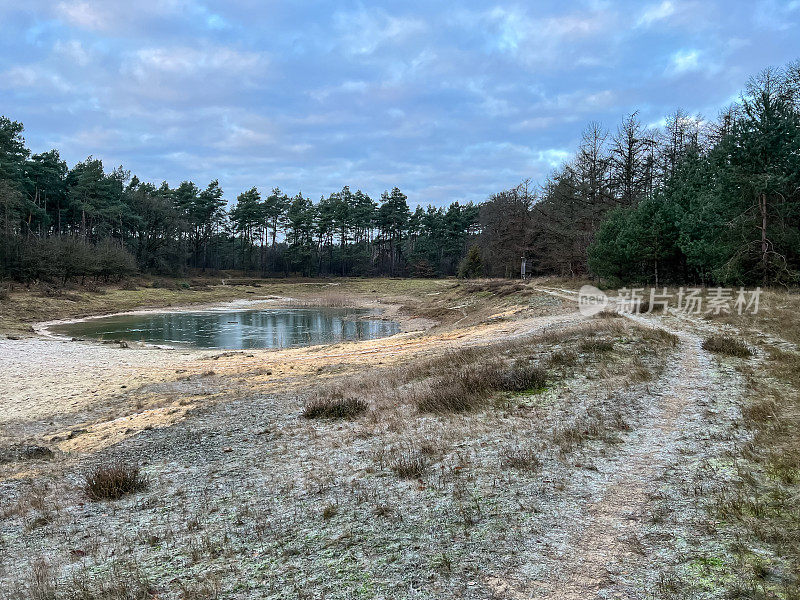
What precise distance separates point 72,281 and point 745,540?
62.4 metres

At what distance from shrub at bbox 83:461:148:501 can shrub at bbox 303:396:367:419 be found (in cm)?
369

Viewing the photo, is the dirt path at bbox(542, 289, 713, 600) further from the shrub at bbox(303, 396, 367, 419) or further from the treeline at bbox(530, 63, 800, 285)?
the treeline at bbox(530, 63, 800, 285)

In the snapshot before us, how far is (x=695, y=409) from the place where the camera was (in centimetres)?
870

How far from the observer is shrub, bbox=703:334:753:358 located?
1364 cm

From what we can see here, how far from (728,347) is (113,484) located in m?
16.2

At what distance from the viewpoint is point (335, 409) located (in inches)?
409

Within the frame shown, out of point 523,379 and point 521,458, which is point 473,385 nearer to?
point 523,379

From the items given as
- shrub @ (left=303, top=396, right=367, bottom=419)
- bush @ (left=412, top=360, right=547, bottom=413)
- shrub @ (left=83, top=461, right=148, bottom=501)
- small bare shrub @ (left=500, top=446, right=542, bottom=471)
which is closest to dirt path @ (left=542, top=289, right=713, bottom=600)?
small bare shrub @ (left=500, top=446, right=542, bottom=471)

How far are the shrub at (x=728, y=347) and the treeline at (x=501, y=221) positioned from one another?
1104 centimetres

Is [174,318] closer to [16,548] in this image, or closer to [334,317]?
[334,317]

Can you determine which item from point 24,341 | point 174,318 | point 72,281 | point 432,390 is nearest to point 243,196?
point 72,281

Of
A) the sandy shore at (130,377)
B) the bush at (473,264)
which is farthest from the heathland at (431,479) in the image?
the bush at (473,264)

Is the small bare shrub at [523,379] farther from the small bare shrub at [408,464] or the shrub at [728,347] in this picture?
the shrub at [728,347]

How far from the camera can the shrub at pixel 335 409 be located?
1022 cm
